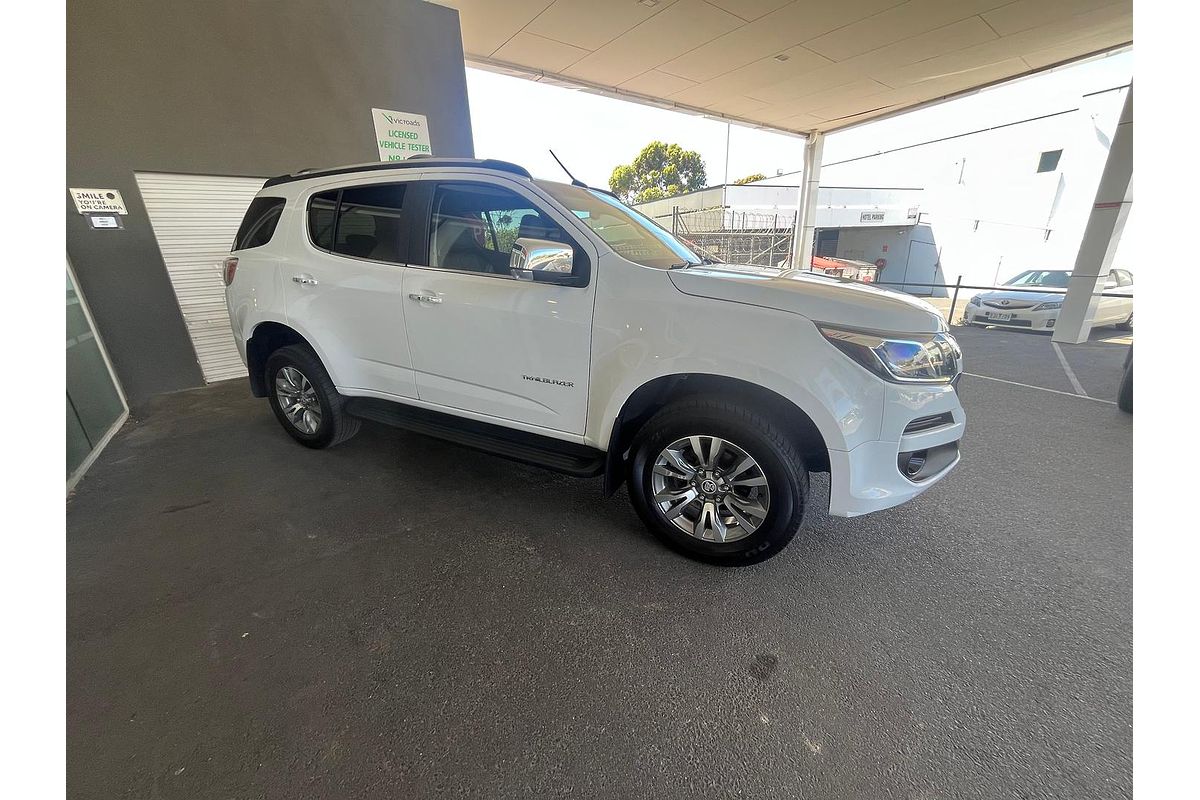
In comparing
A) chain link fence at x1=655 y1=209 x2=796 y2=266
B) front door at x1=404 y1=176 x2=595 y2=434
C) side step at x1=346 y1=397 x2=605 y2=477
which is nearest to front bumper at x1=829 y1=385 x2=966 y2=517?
side step at x1=346 y1=397 x2=605 y2=477

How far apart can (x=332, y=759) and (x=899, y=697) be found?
1.92 meters

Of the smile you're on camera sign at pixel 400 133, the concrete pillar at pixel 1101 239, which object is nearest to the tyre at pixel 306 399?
the smile you're on camera sign at pixel 400 133

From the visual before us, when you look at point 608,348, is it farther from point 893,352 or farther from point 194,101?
point 194,101

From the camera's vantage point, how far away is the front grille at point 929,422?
1.92 m

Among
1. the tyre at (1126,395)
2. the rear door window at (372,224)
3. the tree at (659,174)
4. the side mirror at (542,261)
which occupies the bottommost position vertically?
the tyre at (1126,395)

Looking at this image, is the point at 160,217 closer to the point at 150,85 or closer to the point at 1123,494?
the point at 150,85

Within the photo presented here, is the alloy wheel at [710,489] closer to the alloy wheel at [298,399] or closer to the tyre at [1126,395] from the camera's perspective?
the alloy wheel at [298,399]

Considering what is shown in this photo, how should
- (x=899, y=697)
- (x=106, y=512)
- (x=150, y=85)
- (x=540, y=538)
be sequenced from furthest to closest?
1. (x=150, y=85)
2. (x=106, y=512)
3. (x=540, y=538)
4. (x=899, y=697)

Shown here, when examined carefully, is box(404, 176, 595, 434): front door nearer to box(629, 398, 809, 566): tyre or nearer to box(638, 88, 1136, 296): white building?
box(629, 398, 809, 566): tyre

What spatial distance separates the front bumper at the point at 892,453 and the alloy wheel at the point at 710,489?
12.6 inches

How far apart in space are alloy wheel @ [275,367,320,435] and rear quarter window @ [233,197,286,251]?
0.97m

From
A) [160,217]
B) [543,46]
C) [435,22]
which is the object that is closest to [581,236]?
[160,217]

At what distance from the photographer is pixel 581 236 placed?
2.26m

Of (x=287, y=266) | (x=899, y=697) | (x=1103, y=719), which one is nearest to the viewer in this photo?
(x=1103, y=719)
